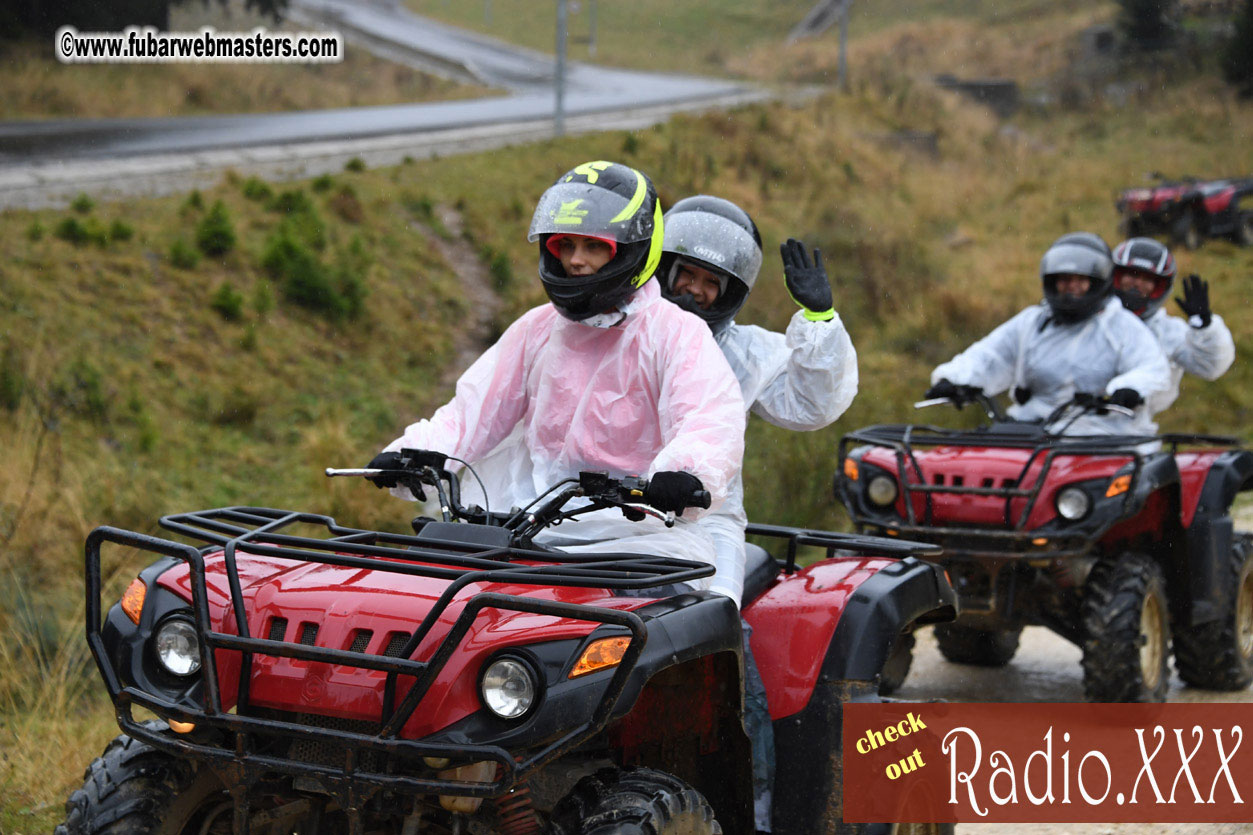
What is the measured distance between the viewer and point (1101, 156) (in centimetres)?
3422

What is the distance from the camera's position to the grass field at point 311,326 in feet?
25.5

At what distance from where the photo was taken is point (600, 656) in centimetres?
325

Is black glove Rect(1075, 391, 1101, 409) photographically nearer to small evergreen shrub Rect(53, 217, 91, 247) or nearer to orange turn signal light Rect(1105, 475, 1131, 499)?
orange turn signal light Rect(1105, 475, 1131, 499)

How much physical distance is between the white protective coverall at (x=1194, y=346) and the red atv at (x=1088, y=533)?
1402mm

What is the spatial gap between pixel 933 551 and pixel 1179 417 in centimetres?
1302

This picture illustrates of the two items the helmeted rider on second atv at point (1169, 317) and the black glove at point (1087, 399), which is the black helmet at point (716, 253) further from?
the helmeted rider on second atv at point (1169, 317)

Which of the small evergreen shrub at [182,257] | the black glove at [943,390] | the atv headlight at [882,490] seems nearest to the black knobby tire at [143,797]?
the atv headlight at [882,490]

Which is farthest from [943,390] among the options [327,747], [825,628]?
[327,747]

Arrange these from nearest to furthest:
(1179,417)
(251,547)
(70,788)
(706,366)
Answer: (251,547) → (706,366) → (70,788) → (1179,417)

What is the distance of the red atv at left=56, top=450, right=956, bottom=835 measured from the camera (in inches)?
124

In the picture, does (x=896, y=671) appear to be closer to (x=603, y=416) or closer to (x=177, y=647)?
(x=603, y=416)

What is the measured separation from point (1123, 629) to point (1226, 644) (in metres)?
1.13

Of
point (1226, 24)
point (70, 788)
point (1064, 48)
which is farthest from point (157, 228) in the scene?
point (1064, 48)

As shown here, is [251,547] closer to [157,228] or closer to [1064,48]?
[157,228]
